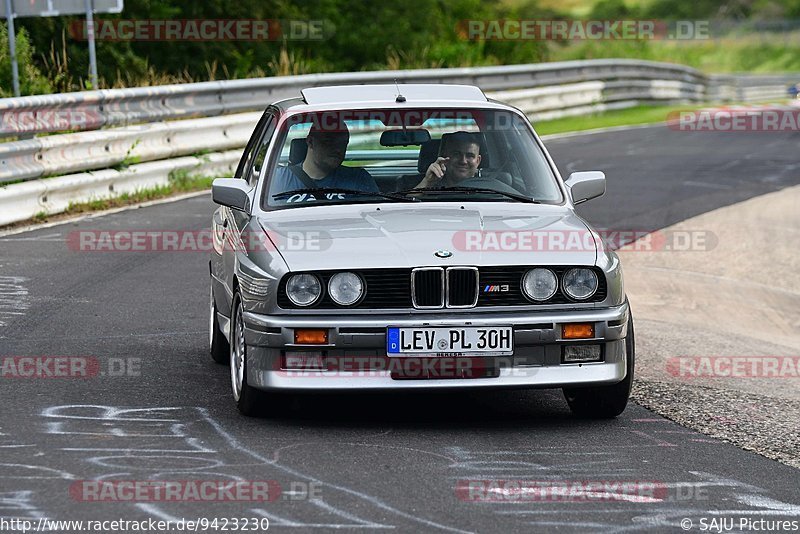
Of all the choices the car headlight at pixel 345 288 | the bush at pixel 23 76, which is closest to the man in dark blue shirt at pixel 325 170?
the car headlight at pixel 345 288

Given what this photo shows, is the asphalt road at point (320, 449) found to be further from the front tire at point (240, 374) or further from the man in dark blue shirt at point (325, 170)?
the man in dark blue shirt at point (325, 170)

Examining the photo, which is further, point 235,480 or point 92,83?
point 92,83

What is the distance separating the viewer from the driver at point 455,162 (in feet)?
26.5

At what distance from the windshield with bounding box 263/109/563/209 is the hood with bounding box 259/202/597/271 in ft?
0.61

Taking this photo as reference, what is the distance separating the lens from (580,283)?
700cm

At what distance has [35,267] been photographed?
11875mm

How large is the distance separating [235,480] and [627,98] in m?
28.6

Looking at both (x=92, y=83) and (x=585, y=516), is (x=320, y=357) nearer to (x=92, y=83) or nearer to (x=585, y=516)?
(x=585, y=516)

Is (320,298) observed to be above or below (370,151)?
below

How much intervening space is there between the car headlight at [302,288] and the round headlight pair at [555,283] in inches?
37.3

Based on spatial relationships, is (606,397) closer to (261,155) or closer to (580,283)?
(580,283)

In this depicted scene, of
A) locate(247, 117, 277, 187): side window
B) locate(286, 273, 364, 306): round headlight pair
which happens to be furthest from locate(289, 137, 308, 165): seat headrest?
locate(286, 273, 364, 306): round headlight pair

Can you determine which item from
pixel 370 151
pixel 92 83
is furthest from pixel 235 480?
pixel 92 83

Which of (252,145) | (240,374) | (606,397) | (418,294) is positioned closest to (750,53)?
(252,145)
